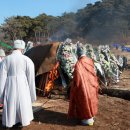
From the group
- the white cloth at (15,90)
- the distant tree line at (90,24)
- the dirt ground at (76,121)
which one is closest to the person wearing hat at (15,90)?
the white cloth at (15,90)

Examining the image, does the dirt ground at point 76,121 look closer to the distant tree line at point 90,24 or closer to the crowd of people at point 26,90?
the crowd of people at point 26,90

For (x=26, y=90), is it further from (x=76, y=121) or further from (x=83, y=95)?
(x=76, y=121)

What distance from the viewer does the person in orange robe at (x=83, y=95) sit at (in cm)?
838

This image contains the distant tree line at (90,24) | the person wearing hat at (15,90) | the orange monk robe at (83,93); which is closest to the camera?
the person wearing hat at (15,90)

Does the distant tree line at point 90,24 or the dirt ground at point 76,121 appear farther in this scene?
the distant tree line at point 90,24

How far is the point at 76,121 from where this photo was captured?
345 inches

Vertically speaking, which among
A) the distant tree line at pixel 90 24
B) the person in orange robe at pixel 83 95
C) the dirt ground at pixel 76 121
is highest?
the distant tree line at pixel 90 24

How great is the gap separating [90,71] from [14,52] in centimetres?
184

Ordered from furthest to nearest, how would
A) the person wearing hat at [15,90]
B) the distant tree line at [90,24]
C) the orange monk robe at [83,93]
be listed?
the distant tree line at [90,24], the orange monk robe at [83,93], the person wearing hat at [15,90]

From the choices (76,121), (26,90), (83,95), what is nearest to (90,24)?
(76,121)

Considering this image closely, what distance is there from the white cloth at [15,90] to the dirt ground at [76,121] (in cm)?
49

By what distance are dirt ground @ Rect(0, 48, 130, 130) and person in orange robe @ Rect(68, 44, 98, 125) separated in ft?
0.79

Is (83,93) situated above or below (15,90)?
below

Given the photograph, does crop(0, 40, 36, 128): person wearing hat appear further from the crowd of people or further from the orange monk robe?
the orange monk robe
